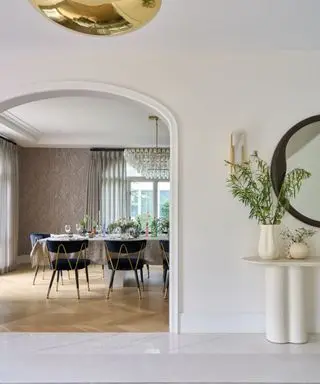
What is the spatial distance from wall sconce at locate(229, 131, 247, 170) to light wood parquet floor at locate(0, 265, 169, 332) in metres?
1.89

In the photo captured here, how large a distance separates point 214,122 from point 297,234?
1.38 meters

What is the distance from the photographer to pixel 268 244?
3.61m

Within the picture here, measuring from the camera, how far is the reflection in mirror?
12.8 ft

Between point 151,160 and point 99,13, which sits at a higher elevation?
point 99,13

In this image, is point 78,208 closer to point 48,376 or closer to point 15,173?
point 15,173

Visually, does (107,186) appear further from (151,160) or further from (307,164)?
(307,164)

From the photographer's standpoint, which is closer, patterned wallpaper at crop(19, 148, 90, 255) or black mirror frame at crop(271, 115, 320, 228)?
black mirror frame at crop(271, 115, 320, 228)

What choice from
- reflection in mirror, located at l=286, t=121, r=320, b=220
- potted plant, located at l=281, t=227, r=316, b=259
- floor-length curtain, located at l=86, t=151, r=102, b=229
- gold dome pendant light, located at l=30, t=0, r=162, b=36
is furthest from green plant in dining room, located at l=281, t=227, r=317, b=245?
floor-length curtain, located at l=86, t=151, r=102, b=229

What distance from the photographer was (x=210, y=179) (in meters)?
3.94

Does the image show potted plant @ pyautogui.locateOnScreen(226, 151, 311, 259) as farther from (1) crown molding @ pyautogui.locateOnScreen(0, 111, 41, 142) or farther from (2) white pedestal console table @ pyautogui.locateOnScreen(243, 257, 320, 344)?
(1) crown molding @ pyautogui.locateOnScreen(0, 111, 41, 142)

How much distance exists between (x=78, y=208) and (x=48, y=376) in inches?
251

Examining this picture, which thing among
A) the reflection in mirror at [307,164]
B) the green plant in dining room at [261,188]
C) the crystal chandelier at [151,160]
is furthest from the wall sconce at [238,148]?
the crystal chandelier at [151,160]

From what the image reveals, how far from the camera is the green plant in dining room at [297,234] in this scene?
3861mm

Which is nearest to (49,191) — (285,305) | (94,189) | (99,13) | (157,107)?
(94,189)
